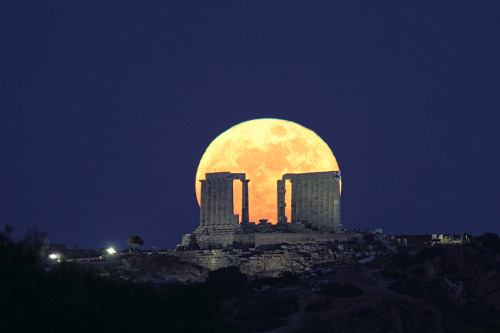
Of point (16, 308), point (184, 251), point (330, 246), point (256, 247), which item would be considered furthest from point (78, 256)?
point (16, 308)

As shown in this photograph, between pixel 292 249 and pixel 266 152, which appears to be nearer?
pixel 292 249

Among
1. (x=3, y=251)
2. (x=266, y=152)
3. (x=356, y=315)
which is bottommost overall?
(x=356, y=315)

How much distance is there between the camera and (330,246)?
282ft

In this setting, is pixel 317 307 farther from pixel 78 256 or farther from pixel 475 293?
pixel 78 256

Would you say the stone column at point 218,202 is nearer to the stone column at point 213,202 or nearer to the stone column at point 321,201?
the stone column at point 213,202

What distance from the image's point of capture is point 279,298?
74.6m

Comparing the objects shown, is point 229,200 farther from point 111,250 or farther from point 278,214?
point 111,250

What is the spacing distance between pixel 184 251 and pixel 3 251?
37.4 metres

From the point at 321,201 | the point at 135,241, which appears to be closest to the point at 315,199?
the point at 321,201

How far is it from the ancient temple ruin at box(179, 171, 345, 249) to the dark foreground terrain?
808 centimetres

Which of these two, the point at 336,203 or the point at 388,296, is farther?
the point at 336,203

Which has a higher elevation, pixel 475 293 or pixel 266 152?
pixel 266 152

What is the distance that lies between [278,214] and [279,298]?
21242 mm

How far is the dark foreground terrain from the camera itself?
152ft
